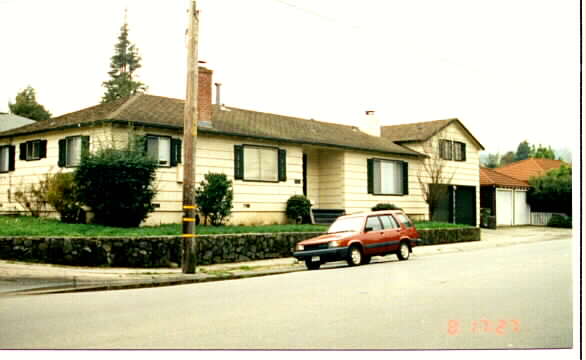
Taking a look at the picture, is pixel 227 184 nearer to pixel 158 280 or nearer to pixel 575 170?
pixel 158 280

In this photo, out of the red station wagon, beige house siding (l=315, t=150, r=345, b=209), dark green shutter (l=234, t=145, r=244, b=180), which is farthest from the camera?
beige house siding (l=315, t=150, r=345, b=209)

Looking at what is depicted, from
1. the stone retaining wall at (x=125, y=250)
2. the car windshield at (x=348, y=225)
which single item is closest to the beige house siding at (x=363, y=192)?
the car windshield at (x=348, y=225)

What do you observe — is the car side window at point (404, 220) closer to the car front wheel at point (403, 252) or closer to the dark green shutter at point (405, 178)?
the car front wheel at point (403, 252)

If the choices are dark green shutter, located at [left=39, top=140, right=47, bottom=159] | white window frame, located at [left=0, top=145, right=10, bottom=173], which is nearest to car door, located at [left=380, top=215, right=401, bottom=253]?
dark green shutter, located at [left=39, top=140, right=47, bottom=159]

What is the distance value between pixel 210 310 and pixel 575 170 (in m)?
5.38

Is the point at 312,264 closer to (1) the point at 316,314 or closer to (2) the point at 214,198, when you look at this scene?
(2) the point at 214,198

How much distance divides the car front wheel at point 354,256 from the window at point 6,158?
1397 cm

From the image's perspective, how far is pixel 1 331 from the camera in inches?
343

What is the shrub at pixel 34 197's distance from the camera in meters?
22.1

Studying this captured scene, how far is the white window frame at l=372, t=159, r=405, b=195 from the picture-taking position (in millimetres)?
29531

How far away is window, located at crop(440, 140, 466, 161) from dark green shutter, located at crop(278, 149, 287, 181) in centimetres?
1048

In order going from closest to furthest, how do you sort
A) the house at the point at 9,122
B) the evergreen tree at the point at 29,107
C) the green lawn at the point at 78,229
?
the green lawn at the point at 78,229 → the house at the point at 9,122 → the evergreen tree at the point at 29,107

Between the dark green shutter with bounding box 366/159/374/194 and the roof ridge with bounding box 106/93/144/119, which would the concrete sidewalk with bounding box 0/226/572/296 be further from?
the dark green shutter with bounding box 366/159/374/194

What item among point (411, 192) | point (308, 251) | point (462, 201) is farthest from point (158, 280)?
point (462, 201)
